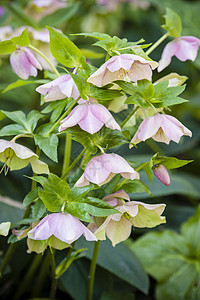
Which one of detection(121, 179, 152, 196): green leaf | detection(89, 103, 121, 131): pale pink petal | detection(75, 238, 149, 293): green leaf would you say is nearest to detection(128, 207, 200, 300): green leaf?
detection(75, 238, 149, 293): green leaf

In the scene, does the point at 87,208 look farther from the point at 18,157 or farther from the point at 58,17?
the point at 58,17

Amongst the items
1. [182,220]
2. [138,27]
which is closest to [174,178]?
[182,220]

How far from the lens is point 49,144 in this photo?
0.39 meters

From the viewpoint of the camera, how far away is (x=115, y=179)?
1.36 ft

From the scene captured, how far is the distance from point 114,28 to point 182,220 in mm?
792

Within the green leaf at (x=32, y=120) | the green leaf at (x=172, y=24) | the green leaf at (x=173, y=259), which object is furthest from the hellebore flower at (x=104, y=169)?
the green leaf at (x=173, y=259)

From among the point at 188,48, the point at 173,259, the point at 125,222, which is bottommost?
the point at 173,259

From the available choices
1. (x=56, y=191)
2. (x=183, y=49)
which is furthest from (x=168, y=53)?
(x=56, y=191)

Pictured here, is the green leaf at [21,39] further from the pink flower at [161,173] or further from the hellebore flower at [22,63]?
the pink flower at [161,173]

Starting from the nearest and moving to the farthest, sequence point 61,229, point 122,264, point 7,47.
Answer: point 61,229
point 7,47
point 122,264

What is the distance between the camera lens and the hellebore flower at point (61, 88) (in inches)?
14.4

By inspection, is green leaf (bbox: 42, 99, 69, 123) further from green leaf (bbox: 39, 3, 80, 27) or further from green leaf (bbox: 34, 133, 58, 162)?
green leaf (bbox: 39, 3, 80, 27)

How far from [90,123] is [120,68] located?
6 centimetres

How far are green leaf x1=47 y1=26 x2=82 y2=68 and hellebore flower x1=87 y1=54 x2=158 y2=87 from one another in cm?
4
